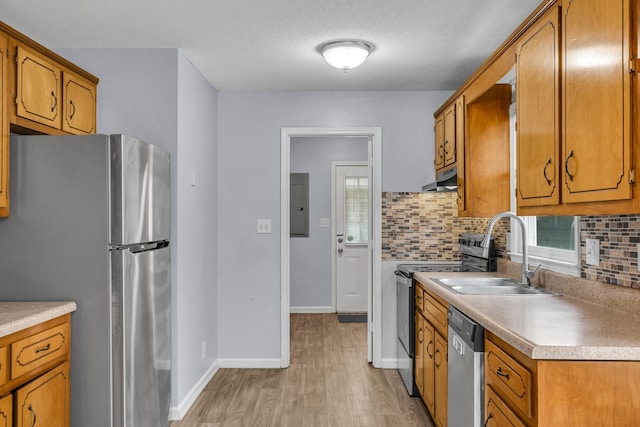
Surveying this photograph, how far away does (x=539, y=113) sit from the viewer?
1.96m

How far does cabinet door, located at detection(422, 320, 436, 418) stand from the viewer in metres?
2.71

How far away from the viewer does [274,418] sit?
2.98 meters

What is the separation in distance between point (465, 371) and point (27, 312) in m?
1.91

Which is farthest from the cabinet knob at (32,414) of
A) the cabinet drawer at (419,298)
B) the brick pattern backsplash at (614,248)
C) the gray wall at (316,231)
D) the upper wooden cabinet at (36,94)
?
the gray wall at (316,231)

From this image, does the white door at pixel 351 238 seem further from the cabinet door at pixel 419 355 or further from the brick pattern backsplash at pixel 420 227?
the cabinet door at pixel 419 355

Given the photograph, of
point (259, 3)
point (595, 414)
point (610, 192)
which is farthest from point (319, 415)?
point (259, 3)

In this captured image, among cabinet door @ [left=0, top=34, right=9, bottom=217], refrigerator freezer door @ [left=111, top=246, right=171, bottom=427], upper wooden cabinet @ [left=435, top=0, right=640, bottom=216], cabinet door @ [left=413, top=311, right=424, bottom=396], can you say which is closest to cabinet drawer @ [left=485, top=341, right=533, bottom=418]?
upper wooden cabinet @ [left=435, top=0, right=640, bottom=216]

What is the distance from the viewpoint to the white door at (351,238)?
5.98 meters

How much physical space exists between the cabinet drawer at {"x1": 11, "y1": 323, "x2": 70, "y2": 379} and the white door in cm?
408

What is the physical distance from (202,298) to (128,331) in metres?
1.22

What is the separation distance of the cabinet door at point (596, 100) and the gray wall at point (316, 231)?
14.1ft

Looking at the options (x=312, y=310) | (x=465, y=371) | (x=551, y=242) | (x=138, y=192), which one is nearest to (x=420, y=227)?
(x=551, y=242)

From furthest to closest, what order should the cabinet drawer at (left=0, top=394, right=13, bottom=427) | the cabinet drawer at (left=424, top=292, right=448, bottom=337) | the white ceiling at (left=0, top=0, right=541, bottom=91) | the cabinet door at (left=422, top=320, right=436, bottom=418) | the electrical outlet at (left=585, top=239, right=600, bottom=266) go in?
the cabinet door at (left=422, top=320, right=436, bottom=418) < the cabinet drawer at (left=424, top=292, right=448, bottom=337) < the white ceiling at (left=0, top=0, right=541, bottom=91) < the electrical outlet at (left=585, top=239, right=600, bottom=266) < the cabinet drawer at (left=0, top=394, right=13, bottom=427)

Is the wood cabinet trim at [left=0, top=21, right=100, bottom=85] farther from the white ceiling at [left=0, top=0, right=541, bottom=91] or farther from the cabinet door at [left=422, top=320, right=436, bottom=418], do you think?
the cabinet door at [left=422, top=320, right=436, bottom=418]
